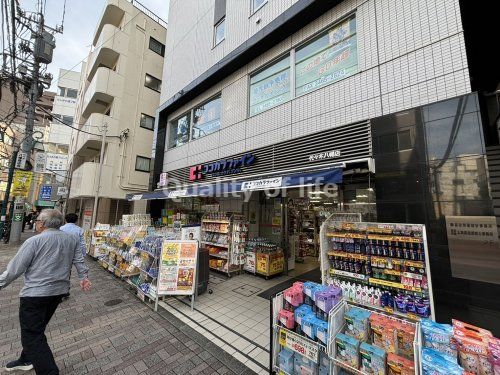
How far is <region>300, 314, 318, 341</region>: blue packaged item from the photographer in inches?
105

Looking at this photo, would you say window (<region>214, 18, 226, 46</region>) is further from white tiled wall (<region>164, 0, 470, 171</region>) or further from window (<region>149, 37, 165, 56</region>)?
window (<region>149, 37, 165, 56</region>)

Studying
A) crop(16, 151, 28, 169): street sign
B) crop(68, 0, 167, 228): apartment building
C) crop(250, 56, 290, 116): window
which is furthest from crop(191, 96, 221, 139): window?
crop(16, 151, 28, 169): street sign

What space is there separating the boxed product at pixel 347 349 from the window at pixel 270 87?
6.84 meters

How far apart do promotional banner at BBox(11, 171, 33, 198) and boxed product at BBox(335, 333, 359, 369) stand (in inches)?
694

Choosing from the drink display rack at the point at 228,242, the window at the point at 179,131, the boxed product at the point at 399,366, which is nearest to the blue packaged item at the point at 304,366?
the boxed product at the point at 399,366

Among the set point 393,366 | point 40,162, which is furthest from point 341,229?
point 40,162

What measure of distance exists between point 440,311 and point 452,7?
5.77 metres

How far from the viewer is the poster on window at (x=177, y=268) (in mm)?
5230

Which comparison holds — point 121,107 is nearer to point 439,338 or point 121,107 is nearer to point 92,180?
point 92,180

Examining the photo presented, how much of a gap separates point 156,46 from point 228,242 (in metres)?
16.8

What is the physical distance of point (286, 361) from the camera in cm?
285

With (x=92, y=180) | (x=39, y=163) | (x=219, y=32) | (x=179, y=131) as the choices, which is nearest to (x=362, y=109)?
(x=219, y=32)

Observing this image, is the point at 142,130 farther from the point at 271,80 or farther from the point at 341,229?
the point at 341,229

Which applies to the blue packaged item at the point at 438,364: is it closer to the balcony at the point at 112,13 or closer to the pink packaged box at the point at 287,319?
the pink packaged box at the point at 287,319
